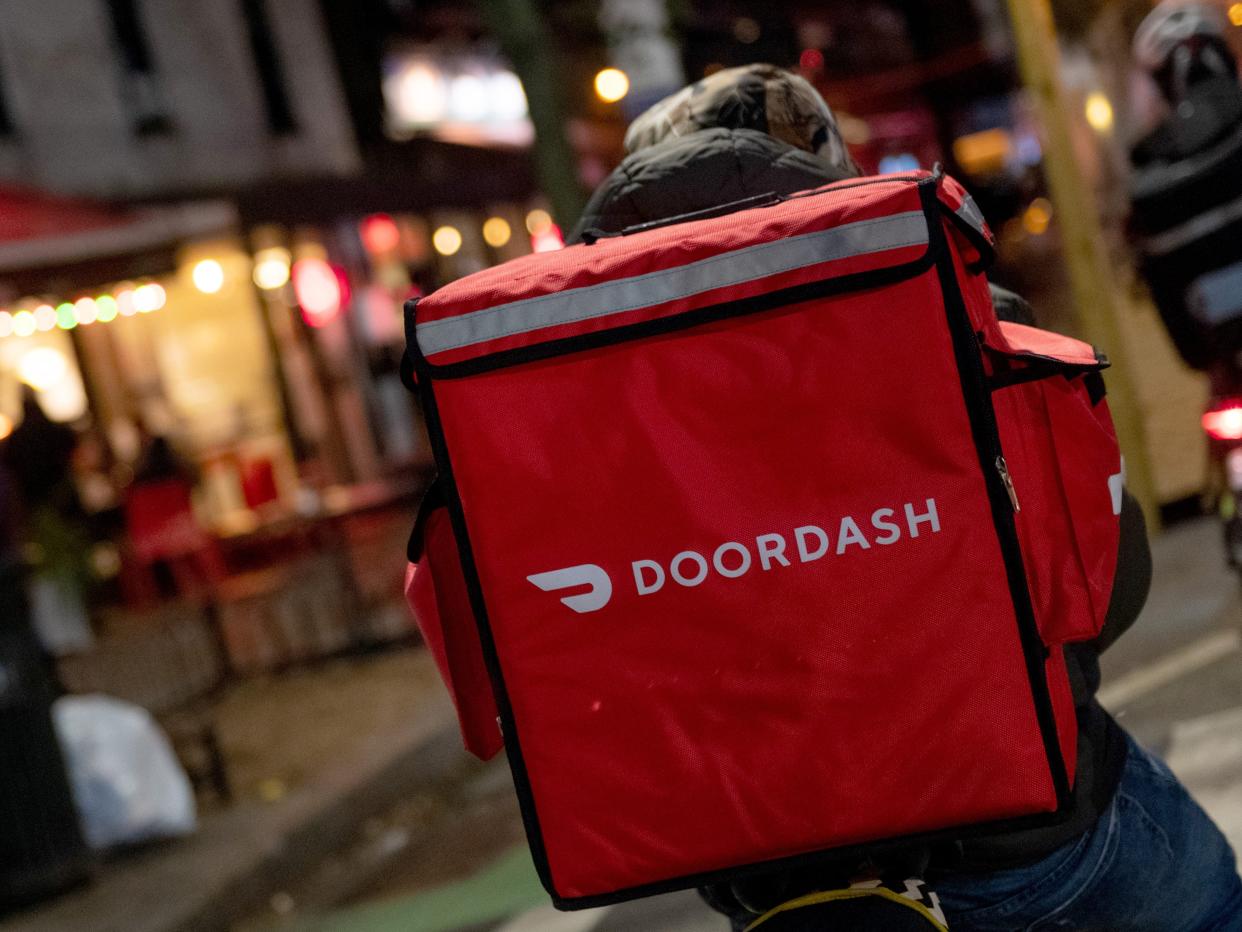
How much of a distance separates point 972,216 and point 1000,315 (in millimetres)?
413

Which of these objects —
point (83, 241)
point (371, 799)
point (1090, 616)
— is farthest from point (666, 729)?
point (83, 241)

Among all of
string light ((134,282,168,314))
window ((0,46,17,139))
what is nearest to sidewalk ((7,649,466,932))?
string light ((134,282,168,314))

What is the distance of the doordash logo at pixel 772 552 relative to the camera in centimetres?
182

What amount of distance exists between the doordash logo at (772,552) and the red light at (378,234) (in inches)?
766

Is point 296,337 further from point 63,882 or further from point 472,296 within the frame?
point 472,296

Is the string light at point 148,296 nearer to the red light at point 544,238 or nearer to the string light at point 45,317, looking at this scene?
the string light at point 45,317

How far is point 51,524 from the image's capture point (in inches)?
464

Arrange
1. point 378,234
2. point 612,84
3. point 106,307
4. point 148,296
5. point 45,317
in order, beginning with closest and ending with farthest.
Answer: point 45,317, point 106,307, point 612,84, point 148,296, point 378,234

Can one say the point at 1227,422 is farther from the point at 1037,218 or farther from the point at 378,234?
the point at 1037,218

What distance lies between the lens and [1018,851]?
197 cm

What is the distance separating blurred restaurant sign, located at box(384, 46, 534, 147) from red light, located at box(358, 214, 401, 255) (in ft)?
4.52

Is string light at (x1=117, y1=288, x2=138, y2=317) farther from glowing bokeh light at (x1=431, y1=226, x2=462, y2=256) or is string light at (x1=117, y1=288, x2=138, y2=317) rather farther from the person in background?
the person in background

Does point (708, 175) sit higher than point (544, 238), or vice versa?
point (544, 238)

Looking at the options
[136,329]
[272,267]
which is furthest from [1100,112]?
[136,329]
